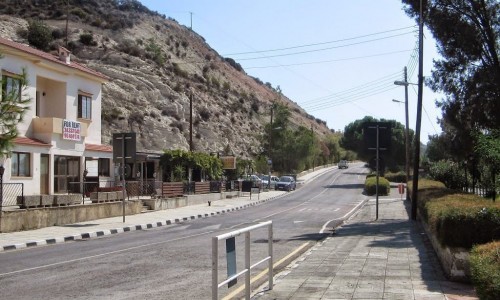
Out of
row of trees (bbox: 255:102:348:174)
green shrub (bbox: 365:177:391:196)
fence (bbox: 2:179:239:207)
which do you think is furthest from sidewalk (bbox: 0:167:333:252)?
row of trees (bbox: 255:102:348:174)

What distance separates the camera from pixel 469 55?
2767 centimetres

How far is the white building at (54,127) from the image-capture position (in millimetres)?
29031

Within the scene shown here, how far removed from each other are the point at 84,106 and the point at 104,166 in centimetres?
447

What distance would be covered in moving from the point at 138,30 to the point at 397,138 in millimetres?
47046

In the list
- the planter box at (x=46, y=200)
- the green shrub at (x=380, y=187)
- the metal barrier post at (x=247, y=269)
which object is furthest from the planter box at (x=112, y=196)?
the green shrub at (x=380, y=187)

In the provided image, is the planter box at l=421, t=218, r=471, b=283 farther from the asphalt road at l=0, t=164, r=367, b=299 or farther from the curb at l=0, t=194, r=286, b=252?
the curb at l=0, t=194, r=286, b=252

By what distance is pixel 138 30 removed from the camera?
100875mm

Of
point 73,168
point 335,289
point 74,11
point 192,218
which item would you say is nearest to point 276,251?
point 335,289

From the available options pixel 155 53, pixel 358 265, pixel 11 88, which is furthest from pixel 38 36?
pixel 358 265

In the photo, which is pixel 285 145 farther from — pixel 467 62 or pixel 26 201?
pixel 26 201

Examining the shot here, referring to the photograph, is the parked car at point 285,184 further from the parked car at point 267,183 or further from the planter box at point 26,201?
the planter box at point 26,201

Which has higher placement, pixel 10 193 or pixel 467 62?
pixel 467 62

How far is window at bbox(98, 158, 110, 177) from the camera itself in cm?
3816

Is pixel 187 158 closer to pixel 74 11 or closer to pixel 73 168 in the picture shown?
pixel 73 168
